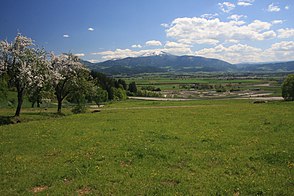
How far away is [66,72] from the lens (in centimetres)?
5188

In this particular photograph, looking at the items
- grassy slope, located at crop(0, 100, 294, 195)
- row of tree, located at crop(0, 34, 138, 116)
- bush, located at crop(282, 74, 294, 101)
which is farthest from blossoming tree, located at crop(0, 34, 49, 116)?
bush, located at crop(282, 74, 294, 101)

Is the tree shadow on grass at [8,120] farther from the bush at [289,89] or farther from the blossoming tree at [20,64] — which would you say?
the bush at [289,89]

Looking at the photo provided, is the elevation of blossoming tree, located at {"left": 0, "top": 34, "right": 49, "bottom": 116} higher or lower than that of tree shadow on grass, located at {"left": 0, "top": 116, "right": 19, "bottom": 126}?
higher

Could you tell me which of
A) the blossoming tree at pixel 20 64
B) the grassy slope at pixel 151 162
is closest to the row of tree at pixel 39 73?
the blossoming tree at pixel 20 64

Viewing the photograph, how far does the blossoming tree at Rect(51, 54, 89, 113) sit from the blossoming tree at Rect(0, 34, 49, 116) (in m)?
9.10

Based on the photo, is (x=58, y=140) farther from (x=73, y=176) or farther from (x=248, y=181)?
(x=248, y=181)

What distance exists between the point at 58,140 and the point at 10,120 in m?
21.5

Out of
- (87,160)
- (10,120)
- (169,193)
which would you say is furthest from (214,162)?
(10,120)

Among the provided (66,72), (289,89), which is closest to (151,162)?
(66,72)

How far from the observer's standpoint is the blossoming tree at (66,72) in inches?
2025

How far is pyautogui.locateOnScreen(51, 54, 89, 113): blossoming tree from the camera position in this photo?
51.4 meters

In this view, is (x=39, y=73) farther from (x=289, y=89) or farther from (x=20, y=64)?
(x=289, y=89)

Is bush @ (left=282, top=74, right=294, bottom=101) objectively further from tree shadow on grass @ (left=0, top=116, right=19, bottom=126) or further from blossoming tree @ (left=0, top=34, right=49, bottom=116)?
tree shadow on grass @ (left=0, top=116, right=19, bottom=126)

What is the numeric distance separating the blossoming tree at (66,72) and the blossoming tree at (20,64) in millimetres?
9096
